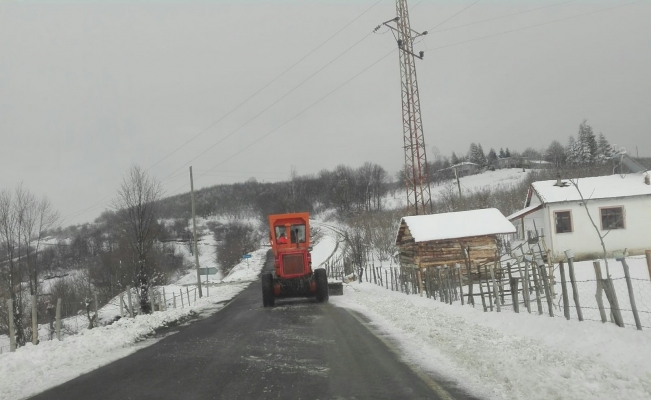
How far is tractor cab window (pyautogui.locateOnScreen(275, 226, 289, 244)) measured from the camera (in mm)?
23641

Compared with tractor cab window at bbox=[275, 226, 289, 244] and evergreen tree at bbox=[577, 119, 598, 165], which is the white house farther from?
evergreen tree at bbox=[577, 119, 598, 165]

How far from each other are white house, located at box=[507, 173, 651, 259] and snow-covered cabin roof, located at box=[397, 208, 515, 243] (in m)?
3.31

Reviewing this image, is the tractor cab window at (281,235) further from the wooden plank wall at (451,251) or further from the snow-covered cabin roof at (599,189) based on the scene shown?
the snow-covered cabin roof at (599,189)

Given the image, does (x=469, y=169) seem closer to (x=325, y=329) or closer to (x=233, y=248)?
(x=233, y=248)

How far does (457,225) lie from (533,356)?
85.9ft

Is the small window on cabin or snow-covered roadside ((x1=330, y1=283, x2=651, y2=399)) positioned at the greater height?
the small window on cabin

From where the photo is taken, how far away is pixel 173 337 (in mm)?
13492

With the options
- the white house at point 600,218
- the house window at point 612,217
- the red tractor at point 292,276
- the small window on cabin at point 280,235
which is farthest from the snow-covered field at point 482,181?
the red tractor at point 292,276

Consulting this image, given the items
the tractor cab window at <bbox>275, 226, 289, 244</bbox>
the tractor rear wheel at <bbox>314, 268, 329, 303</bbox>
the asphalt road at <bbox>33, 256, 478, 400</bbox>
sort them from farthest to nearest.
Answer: the tractor cab window at <bbox>275, 226, 289, 244</bbox>, the tractor rear wheel at <bbox>314, 268, 329, 303</bbox>, the asphalt road at <bbox>33, 256, 478, 400</bbox>

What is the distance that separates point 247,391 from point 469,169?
6421 inches

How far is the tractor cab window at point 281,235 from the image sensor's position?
77.6 ft

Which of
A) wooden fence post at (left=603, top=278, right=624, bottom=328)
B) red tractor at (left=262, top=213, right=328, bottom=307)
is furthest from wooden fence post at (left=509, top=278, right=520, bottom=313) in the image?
red tractor at (left=262, top=213, right=328, bottom=307)

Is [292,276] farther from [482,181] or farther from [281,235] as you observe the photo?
[482,181]

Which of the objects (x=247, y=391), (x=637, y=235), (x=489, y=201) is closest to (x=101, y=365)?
(x=247, y=391)
